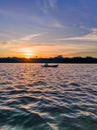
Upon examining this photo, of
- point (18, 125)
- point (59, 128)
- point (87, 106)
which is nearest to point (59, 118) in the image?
point (59, 128)

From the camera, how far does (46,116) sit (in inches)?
524

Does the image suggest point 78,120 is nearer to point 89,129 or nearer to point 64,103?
point 89,129

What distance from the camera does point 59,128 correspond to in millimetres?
11125

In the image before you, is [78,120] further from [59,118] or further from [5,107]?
[5,107]

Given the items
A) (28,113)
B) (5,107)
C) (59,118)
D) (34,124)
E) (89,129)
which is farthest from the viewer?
(5,107)

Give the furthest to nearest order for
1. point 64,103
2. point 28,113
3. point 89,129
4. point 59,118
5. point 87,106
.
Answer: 1. point 64,103
2. point 87,106
3. point 28,113
4. point 59,118
5. point 89,129

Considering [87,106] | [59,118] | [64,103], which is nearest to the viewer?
[59,118]

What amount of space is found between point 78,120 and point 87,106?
12.8 ft

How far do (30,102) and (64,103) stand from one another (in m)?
2.84

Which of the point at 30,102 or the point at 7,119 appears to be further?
the point at 30,102

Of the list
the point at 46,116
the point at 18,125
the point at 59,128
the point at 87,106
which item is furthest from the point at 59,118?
the point at 87,106

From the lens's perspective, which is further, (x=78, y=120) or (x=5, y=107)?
(x=5, y=107)

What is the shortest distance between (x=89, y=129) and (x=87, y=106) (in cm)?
532

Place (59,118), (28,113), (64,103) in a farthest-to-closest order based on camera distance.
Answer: (64,103) < (28,113) < (59,118)
